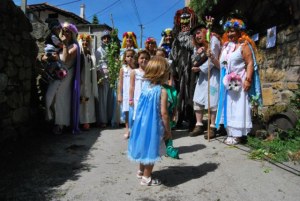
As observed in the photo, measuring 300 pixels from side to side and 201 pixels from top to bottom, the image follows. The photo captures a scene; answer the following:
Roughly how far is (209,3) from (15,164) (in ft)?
17.7

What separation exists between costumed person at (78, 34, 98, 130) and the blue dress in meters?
3.19

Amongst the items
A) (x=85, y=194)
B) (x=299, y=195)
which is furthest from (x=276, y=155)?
(x=85, y=194)

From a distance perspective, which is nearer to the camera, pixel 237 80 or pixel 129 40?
pixel 237 80

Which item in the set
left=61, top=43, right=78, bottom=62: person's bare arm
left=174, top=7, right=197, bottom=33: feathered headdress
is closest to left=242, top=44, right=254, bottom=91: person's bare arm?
left=174, top=7, right=197, bottom=33: feathered headdress

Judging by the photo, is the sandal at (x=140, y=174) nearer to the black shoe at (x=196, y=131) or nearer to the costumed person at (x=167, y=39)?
the black shoe at (x=196, y=131)

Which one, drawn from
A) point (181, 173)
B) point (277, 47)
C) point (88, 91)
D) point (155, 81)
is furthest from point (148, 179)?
point (277, 47)

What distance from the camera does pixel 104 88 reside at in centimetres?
710

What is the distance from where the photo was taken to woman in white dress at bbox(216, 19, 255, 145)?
4.92 m

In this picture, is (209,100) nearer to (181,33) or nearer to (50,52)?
(181,33)

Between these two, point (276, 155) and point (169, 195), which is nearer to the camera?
point (169, 195)

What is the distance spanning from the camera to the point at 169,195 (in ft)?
10.4

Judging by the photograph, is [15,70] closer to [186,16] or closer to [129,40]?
[129,40]

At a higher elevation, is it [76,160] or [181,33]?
[181,33]

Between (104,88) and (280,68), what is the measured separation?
11.8ft
